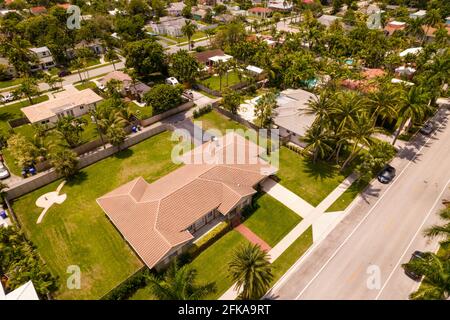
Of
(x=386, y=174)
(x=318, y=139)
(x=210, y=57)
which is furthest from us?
(x=210, y=57)

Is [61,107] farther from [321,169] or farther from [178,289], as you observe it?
[321,169]

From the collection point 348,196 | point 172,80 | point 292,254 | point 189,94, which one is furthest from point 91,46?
point 292,254

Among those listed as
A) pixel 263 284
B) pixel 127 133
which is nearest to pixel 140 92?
pixel 127 133

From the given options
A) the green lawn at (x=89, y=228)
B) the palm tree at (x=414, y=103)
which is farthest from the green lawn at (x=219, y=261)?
the palm tree at (x=414, y=103)

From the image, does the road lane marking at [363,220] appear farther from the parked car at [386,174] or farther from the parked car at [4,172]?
the parked car at [4,172]
